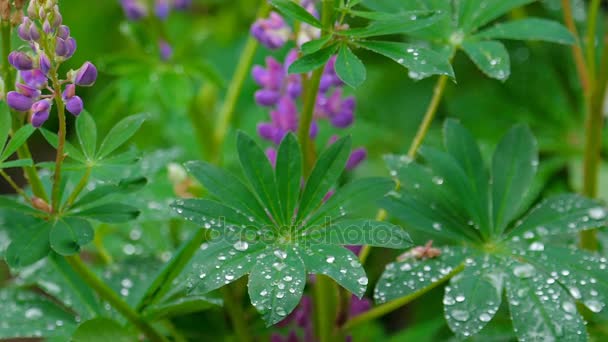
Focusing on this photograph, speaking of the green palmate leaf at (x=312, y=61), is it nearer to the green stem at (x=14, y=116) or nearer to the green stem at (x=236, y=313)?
the green stem at (x=14, y=116)

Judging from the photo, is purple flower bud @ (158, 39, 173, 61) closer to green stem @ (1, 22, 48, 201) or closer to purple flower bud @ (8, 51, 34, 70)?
green stem @ (1, 22, 48, 201)

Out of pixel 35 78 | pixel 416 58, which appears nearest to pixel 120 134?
pixel 35 78

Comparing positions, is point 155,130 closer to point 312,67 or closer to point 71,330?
point 71,330

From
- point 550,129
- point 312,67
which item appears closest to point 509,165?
point 312,67

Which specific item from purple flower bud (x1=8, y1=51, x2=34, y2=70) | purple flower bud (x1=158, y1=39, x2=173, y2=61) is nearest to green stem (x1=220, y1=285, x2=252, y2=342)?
purple flower bud (x1=8, y1=51, x2=34, y2=70)

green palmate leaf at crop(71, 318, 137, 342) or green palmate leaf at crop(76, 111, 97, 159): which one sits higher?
green palmate leaf at crop(76, 111, 97, 159)

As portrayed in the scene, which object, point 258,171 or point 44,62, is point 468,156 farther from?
point 44,62
